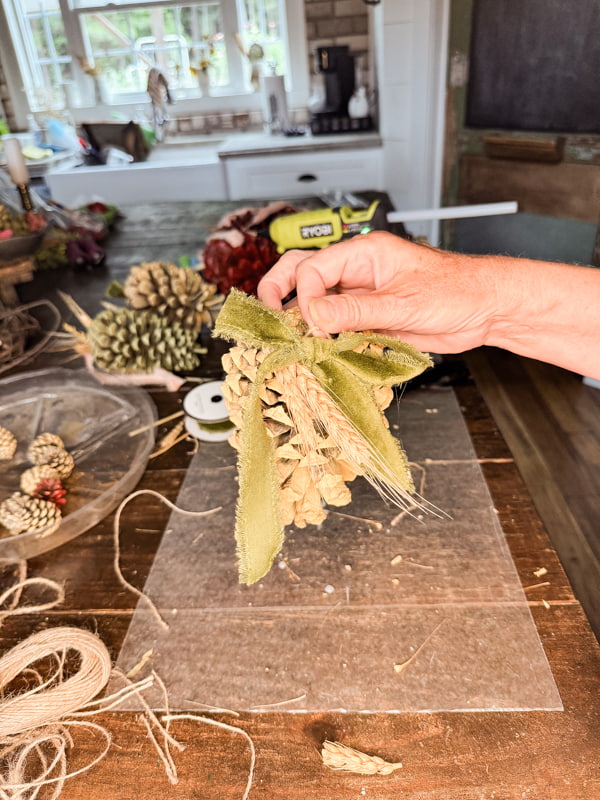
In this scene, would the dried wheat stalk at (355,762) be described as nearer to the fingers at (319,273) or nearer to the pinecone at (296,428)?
the pinecone at (296,428)

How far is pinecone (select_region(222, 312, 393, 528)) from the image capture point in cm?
52

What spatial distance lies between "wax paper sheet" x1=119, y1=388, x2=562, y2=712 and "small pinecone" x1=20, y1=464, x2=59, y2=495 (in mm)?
176

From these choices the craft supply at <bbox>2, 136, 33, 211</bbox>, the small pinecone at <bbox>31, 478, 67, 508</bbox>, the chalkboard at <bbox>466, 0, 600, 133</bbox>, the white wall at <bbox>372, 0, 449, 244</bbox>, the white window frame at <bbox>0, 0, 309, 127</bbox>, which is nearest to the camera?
the small pinecone at <bbox>31, 478, 67, 508</bbox>

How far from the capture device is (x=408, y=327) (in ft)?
2.16

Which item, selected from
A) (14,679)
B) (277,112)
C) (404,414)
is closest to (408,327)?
(404,414)

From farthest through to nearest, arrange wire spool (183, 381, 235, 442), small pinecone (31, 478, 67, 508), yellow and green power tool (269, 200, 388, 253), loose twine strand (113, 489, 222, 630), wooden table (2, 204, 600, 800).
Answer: yellow and green power tool (269, 200, 388, 253), wire spool (183, 381, 235, 442), small pinecone (31, 478, 67, 508), loose twine strand (113, 489, 222, 630), wooden table (2, 204, 600, 800)

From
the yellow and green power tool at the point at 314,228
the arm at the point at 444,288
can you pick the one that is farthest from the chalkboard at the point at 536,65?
the arm at the point at 444,288

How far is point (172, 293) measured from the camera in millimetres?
1032

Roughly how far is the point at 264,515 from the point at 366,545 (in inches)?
6.9

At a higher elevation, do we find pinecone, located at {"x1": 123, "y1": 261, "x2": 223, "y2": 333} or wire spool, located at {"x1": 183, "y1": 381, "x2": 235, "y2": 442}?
pinecone, located at {"x1": 123, "y1": 261, "x2": 223, "y2": 333}

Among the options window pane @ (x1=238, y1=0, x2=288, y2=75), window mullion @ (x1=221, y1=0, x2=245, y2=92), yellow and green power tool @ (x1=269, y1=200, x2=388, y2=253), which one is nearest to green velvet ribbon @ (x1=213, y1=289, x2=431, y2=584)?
yellow and green power tool @ (x1=269, y1=200, x2=388, y2=253)

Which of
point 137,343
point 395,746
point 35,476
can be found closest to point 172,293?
point 137,343

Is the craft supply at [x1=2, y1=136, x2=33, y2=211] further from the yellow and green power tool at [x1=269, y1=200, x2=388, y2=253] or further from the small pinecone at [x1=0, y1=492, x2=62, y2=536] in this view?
the small pinecone at [x1=0, y1=492, x2=62, y2=536]

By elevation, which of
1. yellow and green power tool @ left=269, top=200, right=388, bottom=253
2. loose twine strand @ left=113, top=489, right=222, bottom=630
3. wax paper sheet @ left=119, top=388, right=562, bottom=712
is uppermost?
yellow and green power tool @ left=269, top=200, right=388, bottom=253
